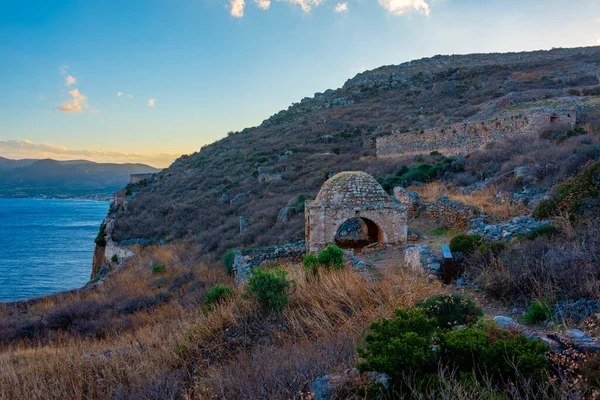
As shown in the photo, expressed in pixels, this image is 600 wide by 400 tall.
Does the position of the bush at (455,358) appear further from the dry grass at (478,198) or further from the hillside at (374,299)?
the dry grass at (478,198)

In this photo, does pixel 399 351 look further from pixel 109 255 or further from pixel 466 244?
pixel 109 255

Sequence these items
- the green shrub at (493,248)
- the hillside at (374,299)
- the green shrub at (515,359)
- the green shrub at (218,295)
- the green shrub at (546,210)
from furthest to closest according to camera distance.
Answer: the green shrub at (546,210) < the green shrub at (493,248) < the green shrub at (218,295) < the hillside at (374,299) < the green shrub at (515,359)

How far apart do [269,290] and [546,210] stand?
307 inches

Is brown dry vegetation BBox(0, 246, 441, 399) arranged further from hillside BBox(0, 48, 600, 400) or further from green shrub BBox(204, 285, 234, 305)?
green shrub BBox(204, 285, 234, 305)

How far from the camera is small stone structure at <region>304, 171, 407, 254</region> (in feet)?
36.6

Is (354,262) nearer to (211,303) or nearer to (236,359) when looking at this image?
(211,303)

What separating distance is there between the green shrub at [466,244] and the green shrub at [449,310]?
3.92m

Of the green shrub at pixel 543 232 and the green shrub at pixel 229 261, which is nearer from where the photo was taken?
the green shrub at pixel 543 232

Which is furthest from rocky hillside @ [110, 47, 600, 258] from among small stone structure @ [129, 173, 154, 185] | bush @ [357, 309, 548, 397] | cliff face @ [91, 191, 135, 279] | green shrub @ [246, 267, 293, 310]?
bush @ [357, 309, 548, 397]

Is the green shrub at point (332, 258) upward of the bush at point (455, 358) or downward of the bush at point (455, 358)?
downward

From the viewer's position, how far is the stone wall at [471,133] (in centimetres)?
1809

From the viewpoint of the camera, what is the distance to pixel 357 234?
15.0 meters

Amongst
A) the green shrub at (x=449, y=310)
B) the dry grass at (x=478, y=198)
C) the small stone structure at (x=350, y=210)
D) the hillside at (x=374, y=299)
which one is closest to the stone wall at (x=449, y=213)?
the hillside at (x=374, y=299)

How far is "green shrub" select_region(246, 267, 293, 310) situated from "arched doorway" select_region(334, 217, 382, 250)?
272 inches
